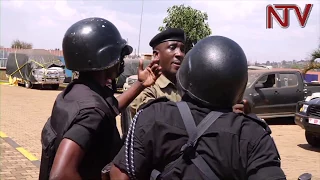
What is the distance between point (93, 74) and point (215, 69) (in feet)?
2.47

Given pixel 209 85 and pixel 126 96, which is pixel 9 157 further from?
pixel 209 85

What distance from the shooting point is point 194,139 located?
5.27ft

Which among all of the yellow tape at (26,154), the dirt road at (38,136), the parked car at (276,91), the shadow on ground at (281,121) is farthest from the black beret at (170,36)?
the shadow on ground at (281,121)

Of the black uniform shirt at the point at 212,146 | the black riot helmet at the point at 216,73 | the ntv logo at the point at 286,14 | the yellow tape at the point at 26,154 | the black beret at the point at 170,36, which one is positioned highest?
the ntv logo at the point at 286,14

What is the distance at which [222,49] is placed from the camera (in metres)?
1.76

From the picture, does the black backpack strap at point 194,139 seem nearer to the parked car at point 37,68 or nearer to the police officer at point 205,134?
the police officer at point 205,134

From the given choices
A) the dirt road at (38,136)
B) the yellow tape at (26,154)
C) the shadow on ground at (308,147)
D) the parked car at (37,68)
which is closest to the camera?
the dirt road at (38,136)

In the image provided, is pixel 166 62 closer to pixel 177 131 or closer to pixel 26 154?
pixel 177 131

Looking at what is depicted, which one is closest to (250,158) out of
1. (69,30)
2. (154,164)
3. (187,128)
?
(187,128)

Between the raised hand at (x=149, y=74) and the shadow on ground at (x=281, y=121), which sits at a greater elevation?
the raised hand at (x=149, y=74)

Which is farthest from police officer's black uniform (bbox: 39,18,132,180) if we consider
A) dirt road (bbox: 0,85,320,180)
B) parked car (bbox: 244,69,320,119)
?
parked car (bbox: 244,69,320,119)

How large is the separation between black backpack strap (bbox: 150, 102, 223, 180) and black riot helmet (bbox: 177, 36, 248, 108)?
3.0 inches

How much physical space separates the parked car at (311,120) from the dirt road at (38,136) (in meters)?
0.23

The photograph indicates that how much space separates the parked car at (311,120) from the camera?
8.36 m
